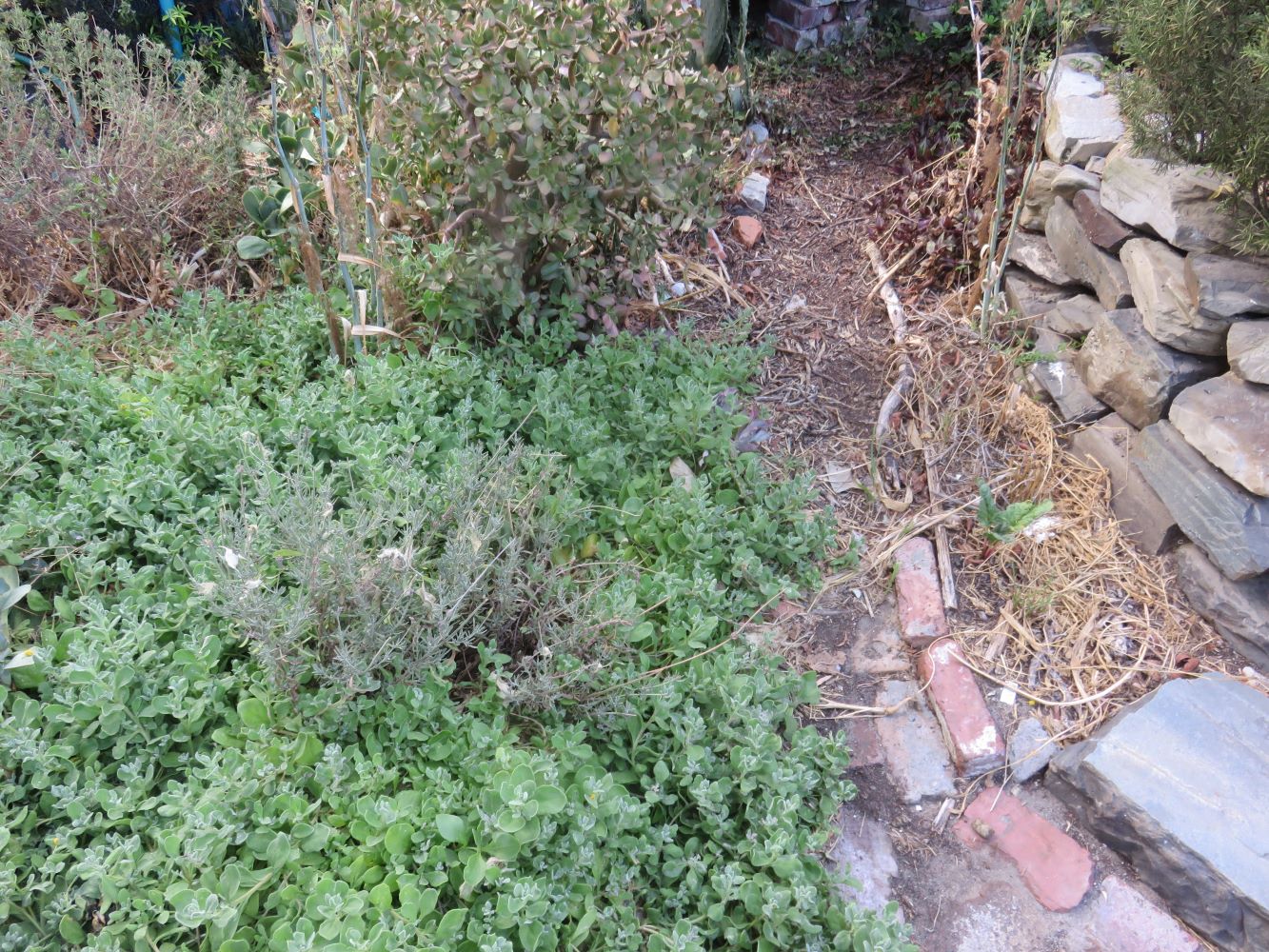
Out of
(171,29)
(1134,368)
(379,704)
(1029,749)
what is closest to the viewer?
(379,704)

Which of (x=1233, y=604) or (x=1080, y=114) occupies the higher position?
(x=1080, y=114)

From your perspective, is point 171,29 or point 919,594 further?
point 171,29

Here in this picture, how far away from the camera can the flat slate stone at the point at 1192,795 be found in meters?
2.22

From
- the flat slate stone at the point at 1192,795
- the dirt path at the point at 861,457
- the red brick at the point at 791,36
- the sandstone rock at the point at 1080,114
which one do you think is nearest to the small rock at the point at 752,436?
the dirt path at the point at 861,457

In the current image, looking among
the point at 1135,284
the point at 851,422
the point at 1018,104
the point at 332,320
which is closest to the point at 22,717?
the point at 332,320

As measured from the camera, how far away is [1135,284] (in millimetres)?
3100

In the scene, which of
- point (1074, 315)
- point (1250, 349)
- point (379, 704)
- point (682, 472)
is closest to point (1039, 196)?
point (1074, 315)

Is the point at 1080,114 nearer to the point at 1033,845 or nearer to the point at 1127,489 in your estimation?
the point at 1127,489

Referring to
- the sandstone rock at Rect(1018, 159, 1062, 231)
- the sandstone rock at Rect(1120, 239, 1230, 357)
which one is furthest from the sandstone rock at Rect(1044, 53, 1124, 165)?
the sandstone rock at Rect(1120, 239, 1230, 357)

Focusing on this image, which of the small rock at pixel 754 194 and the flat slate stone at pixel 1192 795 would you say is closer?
the flat slate stone at pixel 1192 795

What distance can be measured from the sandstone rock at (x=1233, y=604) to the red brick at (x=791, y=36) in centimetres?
389

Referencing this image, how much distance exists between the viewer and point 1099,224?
129 inches

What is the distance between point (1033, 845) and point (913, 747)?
1.26 ft

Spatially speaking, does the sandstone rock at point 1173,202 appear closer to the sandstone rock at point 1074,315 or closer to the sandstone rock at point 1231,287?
the sandstone rock at point 1231,287
